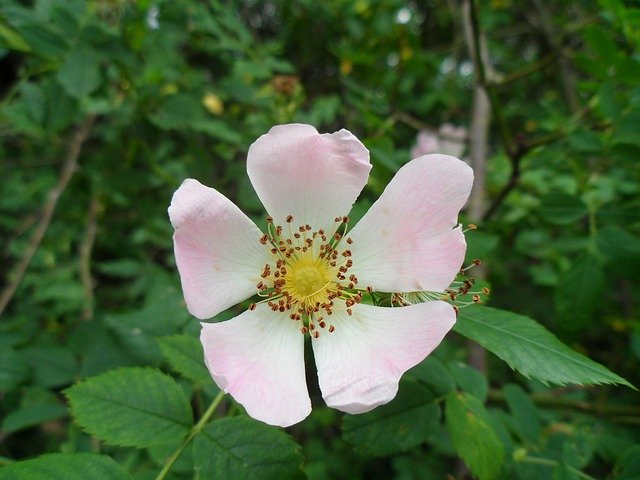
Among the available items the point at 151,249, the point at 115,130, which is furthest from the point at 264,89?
the point at 151,249

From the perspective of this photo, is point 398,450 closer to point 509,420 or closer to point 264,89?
point 509,420

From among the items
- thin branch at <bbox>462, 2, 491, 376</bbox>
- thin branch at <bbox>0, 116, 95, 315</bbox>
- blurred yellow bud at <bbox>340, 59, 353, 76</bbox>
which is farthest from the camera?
blurred yellow bud at <bbox>340, 59, 353, 76</bbox>

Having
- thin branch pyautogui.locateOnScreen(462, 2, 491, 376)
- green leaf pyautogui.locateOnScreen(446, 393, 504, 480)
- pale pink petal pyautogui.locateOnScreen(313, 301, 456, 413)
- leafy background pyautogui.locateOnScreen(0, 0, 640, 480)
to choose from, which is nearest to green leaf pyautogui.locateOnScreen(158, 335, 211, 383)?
leafy background pyautogui.locateOnScreen(0, 0, 640, 480)

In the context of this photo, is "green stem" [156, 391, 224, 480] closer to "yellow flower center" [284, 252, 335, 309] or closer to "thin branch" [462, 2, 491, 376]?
"yellow flower center" [284, 252, 335, 309]

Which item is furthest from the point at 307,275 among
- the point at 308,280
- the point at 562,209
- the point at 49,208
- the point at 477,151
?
the point at 49,208

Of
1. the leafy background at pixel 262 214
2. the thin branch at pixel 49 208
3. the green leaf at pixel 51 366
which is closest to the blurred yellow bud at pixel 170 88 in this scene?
the leafy background at pixel 262 214

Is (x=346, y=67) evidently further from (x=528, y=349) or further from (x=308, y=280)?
(x=528, y=349)

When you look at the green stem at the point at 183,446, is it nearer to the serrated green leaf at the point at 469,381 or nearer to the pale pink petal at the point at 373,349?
the pale pink petal at the point at 373,349
